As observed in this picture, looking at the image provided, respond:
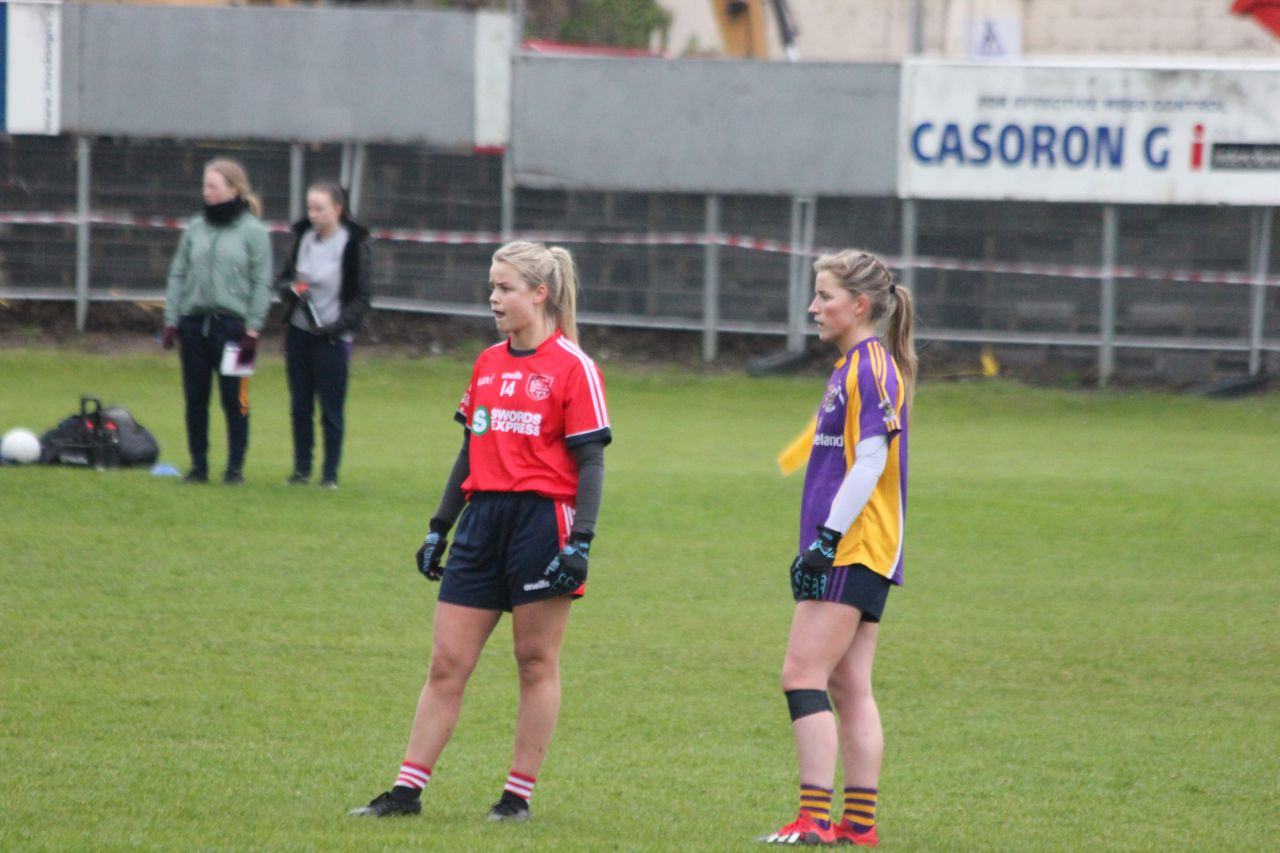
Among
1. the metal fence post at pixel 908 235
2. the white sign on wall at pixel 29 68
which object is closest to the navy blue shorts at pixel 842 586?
the metal fence post at pixel 908 235

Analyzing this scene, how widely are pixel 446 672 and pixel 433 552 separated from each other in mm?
A: 367

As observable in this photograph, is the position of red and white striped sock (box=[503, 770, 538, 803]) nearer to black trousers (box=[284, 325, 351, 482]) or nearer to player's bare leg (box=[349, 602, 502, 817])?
player's bare leg (box=[349, 602, 502, 817])

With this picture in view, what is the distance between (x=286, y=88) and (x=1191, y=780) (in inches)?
597

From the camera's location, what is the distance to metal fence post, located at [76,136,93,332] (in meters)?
19.2

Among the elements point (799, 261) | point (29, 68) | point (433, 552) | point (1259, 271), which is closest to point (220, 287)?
point (433, 552)

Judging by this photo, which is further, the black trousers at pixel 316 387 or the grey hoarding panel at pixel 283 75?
the grey hoarding panel at pixel 283 75

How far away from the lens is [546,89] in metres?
19.5

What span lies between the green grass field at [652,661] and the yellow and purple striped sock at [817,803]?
0.23 meters

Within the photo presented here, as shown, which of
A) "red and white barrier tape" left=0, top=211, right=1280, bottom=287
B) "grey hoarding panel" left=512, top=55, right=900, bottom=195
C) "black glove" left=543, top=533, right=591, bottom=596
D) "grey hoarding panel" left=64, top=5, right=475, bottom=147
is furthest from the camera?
"grey hoarding panel" left=64, top=5, right=475, bottom=147

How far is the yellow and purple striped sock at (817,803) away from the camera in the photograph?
5105 millimetres

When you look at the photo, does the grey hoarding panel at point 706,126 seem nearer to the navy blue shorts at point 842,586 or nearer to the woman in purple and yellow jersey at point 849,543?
the woman in purple and yellow jersey at point 849,543

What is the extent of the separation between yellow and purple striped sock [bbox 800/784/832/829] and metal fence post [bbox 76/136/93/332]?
15.8 meters

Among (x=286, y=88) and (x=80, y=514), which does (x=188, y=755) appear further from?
(x=286, y=88)

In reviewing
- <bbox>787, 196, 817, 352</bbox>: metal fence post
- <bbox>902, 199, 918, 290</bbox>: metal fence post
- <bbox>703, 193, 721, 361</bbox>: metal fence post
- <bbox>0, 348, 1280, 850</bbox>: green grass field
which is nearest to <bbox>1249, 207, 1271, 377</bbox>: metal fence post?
<bbox>902, 199, 918, 290</bbox>: metal fence post
